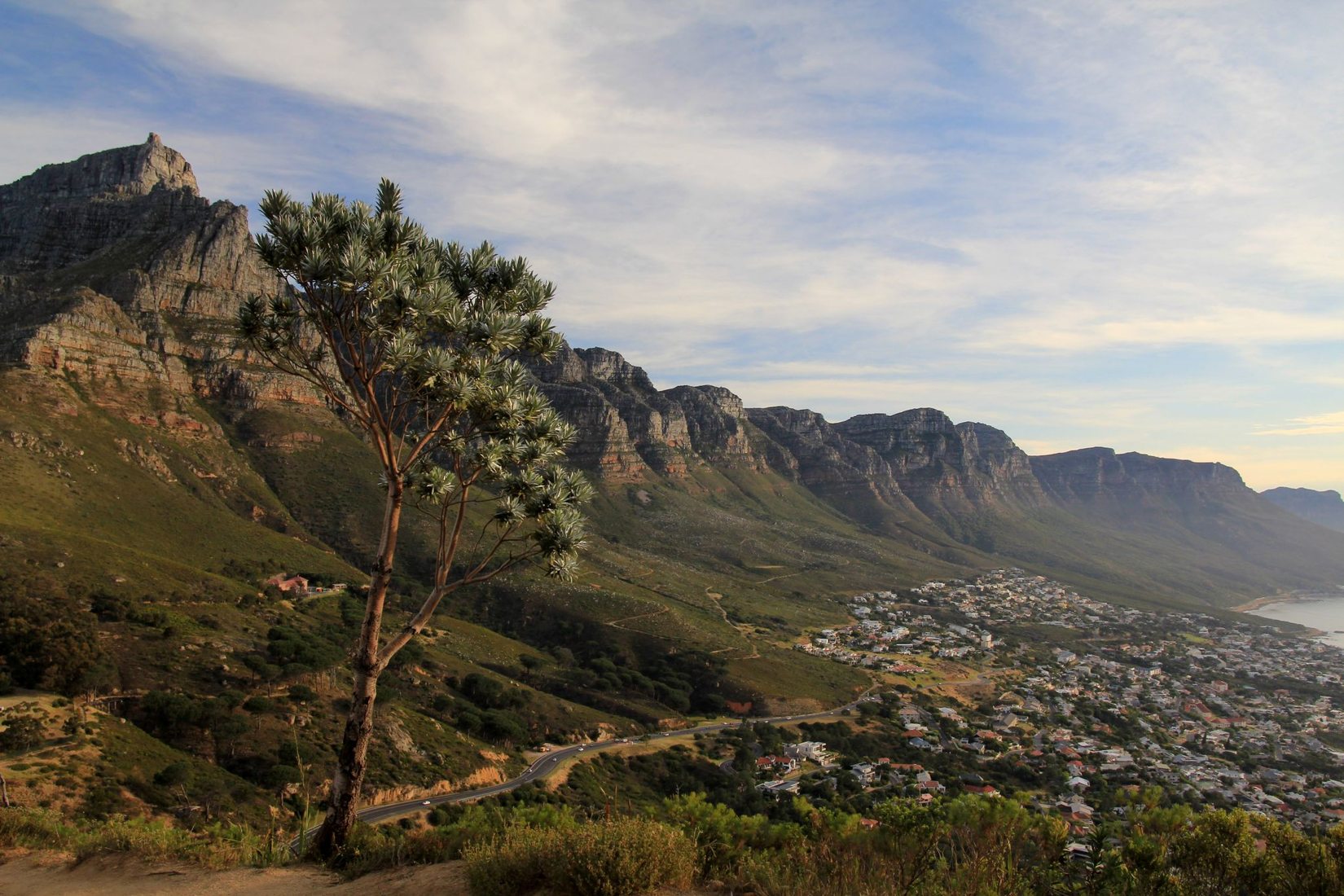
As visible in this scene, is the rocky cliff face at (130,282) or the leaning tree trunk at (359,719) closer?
the leaning tree trunk at (359,719)

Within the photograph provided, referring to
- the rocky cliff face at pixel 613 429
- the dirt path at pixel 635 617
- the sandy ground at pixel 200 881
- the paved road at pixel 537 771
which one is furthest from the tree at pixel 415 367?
the rocky cliff face at pixel 613 429

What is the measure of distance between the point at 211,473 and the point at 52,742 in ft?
216

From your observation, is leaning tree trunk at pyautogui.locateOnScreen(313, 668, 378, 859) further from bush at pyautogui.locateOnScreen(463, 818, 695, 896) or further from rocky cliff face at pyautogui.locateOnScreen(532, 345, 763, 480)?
rocky cliff face at pyautogui.locateOnScreen(532, 345, 763, 480)

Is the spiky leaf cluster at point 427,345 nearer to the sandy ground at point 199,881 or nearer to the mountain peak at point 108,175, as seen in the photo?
the sandy ground at point 199,881

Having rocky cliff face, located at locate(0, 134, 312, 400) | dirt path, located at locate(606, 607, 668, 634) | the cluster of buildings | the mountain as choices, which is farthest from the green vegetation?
rocky cliff face, located at locate(0, 134, 312, 400)

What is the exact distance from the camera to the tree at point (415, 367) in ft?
34.6

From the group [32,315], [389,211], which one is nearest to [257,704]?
[389,211]

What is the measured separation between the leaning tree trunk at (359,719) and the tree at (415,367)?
0.03m

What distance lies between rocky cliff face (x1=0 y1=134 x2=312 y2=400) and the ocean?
215489 mm

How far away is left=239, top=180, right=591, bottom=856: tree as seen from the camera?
10.6 meters

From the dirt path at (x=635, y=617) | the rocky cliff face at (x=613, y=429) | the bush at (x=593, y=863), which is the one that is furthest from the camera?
the rocky cliff face at (x=613, y=429)

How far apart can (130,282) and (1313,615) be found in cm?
27521

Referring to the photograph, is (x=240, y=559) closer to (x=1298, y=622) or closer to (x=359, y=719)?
(x=359, y=719)

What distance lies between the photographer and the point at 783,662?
252 feet
